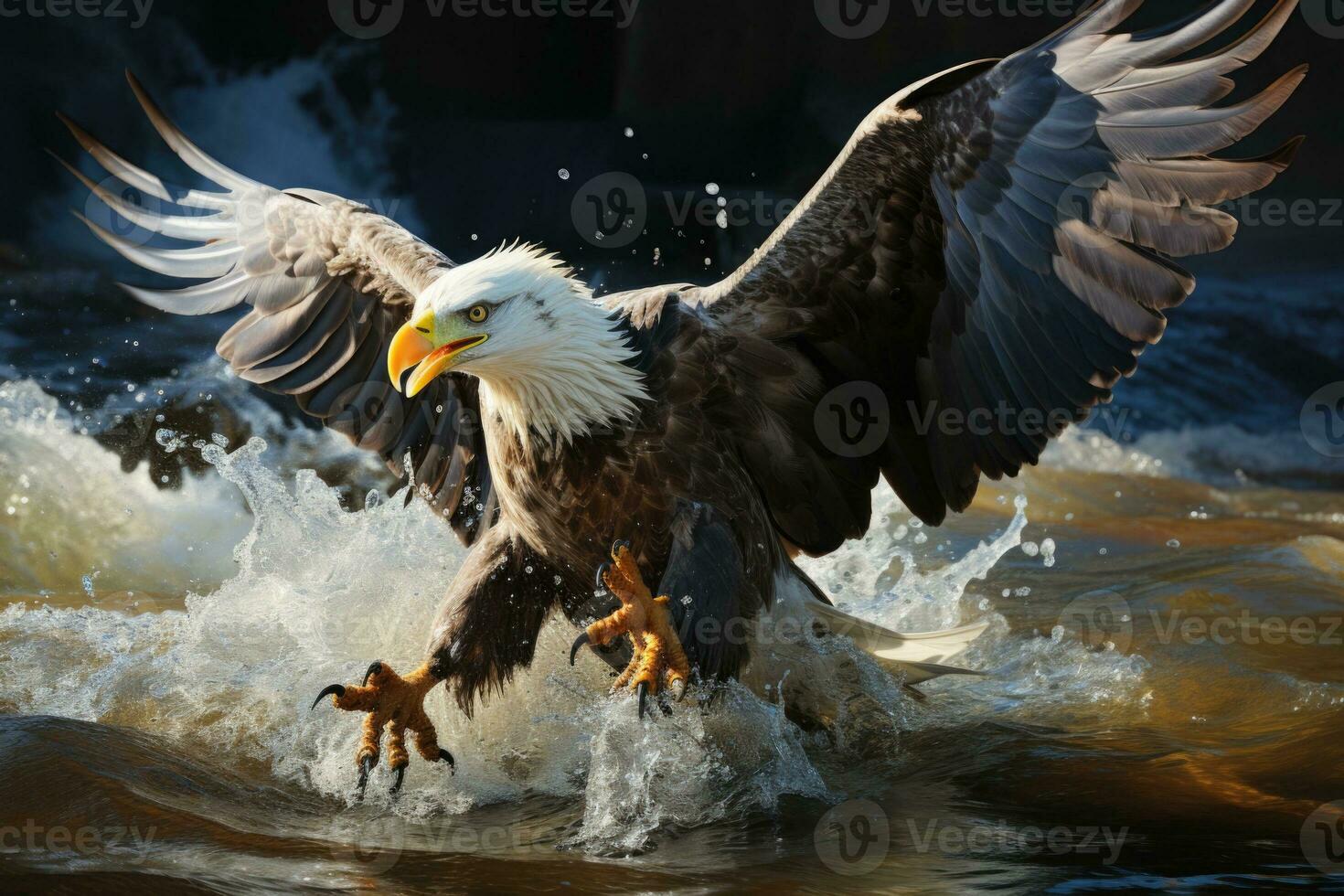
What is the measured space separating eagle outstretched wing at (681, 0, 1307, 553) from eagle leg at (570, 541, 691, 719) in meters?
0.67

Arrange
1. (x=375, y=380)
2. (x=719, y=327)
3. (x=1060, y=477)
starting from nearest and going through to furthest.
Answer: (x=719, y=327), (x=375, y=380), (x=1060, y=477)

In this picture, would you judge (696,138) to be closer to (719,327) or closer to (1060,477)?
(1060,477)

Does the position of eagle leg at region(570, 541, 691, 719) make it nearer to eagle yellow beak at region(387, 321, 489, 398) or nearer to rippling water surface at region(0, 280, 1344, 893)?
rippling water surface at region(0, 280, 1344, 893)

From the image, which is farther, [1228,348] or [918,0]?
[918,0]

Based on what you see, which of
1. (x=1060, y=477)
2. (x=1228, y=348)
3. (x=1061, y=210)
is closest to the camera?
(x=1061, y=210)

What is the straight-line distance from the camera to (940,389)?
3.84 metres

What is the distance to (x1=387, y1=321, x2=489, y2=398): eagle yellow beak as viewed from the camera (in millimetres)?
3244

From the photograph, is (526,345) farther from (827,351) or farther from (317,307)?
Answer: (317,307)

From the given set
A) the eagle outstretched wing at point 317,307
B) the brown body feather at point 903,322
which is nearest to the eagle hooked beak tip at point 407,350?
the brown body feather at point 903,322

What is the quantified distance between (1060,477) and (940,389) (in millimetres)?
3969

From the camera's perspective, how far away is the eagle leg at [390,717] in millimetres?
3436

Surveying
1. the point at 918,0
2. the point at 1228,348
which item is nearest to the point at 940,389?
the point at 1228,348

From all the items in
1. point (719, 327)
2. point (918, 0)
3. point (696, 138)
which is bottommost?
point (719, 327)

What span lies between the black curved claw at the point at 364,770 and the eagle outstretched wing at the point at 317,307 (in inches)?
48.0
